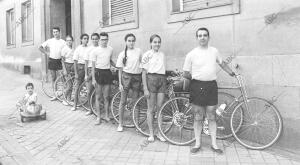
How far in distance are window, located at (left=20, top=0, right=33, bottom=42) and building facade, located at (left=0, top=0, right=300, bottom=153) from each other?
5.26m

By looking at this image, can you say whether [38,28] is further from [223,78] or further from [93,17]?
[223,78]

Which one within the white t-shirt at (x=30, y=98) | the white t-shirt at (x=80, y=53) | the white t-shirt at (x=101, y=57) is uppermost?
the white t-shirt at (x=80, y=53)

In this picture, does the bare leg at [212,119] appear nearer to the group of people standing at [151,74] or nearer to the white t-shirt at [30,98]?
the group of people standing at [151,74]

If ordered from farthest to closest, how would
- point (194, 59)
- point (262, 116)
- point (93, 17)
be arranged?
point (93, 17), point (262, 116), point (194, 59)

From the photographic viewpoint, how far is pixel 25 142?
20.0 feet

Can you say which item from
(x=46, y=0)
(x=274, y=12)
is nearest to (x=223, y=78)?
(x=274, y=12)

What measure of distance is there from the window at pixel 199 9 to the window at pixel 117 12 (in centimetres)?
170

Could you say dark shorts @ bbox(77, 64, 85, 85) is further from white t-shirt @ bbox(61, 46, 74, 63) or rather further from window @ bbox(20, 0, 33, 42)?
window @ bbox(20, 0, 33, 42)

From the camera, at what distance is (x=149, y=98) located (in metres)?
5.92

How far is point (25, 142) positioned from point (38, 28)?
8.15 m

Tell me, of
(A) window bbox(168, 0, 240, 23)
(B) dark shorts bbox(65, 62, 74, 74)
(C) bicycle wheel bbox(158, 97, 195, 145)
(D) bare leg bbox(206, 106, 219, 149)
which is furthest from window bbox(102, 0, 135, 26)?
(D) bare leg bbox(206, 106, 219, 149)


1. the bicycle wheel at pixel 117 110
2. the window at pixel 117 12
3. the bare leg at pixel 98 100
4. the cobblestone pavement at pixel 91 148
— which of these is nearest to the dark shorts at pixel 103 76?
the bare leg at pixel 98 100

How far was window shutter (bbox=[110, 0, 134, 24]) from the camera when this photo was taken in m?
8.88

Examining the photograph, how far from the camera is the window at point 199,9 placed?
602cm
